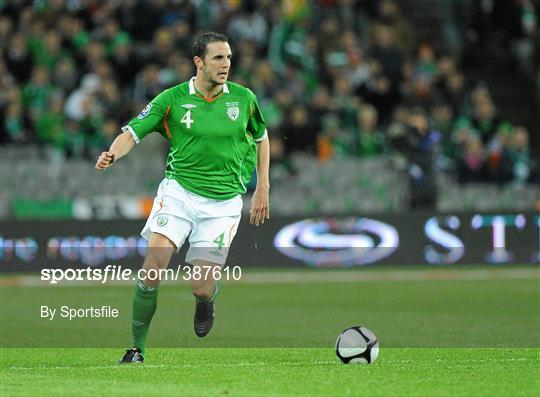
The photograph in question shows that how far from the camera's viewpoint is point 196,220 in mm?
10273

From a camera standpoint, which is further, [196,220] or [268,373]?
[196,220]

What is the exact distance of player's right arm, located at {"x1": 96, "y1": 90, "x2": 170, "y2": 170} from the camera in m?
9.71

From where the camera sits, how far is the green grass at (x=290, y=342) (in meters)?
8.61

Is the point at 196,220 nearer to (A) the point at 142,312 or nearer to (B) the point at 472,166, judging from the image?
(A) the point at 142,312

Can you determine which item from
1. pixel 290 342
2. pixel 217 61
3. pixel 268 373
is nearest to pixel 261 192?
pixel 217 61

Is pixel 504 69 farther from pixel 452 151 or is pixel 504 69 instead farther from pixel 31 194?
pixel 31 194

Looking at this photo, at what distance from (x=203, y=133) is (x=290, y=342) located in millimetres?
2528

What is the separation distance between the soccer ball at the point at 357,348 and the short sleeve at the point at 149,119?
2202 mm

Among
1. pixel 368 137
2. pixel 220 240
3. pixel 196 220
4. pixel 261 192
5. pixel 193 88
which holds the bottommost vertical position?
pixel 368 137

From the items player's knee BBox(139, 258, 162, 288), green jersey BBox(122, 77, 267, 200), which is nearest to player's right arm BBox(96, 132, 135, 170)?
green jersey BBox(122, 77, 267, 200)

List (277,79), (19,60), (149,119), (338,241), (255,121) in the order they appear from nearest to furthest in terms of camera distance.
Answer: (149,119) < (255,121) < (19,60) < (338,241) < (277,79)

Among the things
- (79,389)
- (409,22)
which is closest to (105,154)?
(79,389)

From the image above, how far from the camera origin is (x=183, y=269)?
2058 centimetres

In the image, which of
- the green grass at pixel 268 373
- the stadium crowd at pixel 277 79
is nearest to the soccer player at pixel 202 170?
the green grass at pixel 268 373
